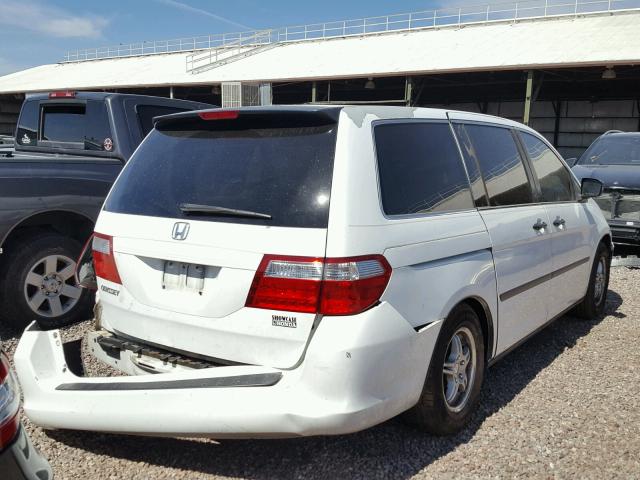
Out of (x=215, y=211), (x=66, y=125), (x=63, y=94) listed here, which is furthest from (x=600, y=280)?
(x=63, y=94)

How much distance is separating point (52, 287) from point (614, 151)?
8.50 metres

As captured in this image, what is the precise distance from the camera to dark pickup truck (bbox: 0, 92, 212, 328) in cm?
437

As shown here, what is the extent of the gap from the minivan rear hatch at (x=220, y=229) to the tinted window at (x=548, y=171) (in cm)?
222

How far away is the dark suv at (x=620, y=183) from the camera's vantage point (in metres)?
7.86

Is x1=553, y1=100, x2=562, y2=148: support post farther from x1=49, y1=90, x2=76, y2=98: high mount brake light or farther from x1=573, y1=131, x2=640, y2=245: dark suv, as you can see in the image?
x1=49, y1=90, x2=76, y2=98: high mount brake light

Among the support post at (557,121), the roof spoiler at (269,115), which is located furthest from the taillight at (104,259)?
the support post at (557,121)

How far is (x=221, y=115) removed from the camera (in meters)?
2.87

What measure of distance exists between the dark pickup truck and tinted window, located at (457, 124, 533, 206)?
9.96ft

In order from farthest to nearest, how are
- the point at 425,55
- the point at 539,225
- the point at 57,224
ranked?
1. the point at 425,55
2. the point at 57,224
3. the point at 539,225

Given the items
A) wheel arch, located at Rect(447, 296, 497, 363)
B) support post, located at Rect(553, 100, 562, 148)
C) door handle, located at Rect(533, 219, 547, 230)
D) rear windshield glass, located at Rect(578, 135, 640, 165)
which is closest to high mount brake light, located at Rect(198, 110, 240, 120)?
wheel arch, located at Rect(447, 296, 497, 363)

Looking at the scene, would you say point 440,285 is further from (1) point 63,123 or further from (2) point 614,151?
(2) point 614,151

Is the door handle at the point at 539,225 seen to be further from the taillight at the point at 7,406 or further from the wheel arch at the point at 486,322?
the taillight at the point at 7,406

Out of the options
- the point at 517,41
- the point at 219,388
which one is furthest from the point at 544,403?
the point at 517,41

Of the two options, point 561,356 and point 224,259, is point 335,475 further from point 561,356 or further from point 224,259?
point 561,356
